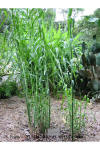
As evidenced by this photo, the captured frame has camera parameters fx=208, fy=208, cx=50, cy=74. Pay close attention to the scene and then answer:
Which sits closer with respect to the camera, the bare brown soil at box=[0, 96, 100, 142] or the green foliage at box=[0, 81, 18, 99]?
the bare brown soil at box=[0, 96, 100, 142]

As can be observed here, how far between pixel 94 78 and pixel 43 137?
78 cm

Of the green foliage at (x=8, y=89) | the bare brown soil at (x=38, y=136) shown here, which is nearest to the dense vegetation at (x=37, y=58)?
the bare brown soil at (x=38, y=136)

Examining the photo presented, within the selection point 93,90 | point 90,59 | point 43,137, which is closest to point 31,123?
point 43,137

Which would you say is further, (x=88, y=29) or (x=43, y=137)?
(x=88, y=29)

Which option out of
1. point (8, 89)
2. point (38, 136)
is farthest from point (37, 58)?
point (8, 89)

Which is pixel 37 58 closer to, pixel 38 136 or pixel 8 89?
pixel 38 136

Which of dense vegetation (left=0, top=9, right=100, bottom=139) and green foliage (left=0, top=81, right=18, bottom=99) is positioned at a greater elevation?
dense vegetation (left=0, top=9, right=100, bottom=139)

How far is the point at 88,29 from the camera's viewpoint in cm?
150

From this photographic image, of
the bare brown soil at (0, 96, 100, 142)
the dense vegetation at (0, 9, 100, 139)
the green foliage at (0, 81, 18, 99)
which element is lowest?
the bare brown soil at (0, 96, 100, 142)

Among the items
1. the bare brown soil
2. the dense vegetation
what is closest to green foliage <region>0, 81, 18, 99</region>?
the bare brown soil

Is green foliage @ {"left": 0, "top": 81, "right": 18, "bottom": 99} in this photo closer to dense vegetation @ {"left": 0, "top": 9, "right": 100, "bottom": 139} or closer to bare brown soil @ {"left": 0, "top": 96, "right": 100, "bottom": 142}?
bare brown soil @ {"left": 0, "top": 96, "right": 100, "bottom": 142}

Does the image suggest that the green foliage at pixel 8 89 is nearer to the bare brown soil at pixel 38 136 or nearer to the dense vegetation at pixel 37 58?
the bare brown soil at pixel 38 136

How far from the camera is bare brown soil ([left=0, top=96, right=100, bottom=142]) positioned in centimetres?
120
